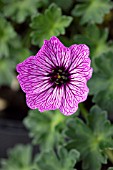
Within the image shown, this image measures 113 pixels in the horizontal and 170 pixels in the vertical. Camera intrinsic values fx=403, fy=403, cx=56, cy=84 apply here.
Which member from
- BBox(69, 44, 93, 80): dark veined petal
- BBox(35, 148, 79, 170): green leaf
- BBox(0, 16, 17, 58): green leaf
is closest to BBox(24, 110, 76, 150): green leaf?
BBox(35, 148, 79, 170): green leaf

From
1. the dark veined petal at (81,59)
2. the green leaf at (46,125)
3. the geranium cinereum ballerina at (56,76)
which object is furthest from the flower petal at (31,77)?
the green leaf at (46,125)

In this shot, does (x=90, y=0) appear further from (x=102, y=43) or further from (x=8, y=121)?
(x=8, y=121)

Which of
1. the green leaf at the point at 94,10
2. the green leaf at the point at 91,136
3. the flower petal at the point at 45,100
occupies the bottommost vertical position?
the green leaf at the point at 91,136

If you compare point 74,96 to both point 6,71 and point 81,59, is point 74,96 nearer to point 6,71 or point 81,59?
point 81,59

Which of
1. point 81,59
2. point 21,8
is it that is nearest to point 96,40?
point 21,8

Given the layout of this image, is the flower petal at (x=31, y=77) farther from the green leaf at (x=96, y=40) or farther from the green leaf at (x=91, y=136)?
the green leaf at (x=96, y=40)

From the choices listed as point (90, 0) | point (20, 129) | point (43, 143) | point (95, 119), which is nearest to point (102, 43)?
point (90, 0)
